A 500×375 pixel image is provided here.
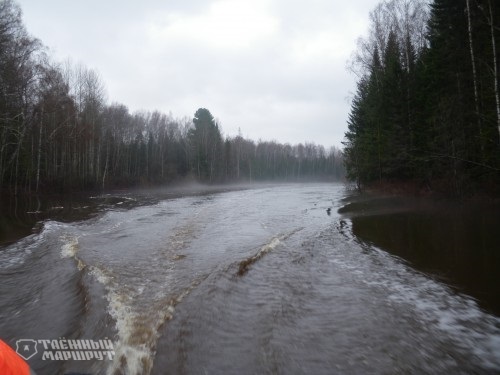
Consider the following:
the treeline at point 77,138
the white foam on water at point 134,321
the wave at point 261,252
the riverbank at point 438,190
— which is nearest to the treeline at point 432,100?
the riverbank at point 438,190

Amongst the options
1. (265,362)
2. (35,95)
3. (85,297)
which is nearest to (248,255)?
(85,297)

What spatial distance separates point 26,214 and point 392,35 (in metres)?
31.7

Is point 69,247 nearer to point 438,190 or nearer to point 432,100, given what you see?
point 438,190

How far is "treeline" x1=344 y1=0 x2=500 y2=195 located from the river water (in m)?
11.1

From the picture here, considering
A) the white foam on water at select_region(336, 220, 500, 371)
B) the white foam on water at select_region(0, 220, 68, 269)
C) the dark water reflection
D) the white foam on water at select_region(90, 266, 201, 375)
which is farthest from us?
the white foam on water at select_region(0, 220, 68, 269)

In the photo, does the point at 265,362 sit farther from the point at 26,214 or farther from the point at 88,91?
the point at 88,91

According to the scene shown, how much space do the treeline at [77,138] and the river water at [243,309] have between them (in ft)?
75.1

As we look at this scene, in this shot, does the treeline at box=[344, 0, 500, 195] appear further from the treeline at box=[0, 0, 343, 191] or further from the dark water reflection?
the treeline at box=[0, 0, 343, 191]

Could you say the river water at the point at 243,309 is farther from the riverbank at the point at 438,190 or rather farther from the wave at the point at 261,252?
the riverbank at the point at 438,190

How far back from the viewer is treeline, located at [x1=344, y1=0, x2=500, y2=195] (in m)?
16.4

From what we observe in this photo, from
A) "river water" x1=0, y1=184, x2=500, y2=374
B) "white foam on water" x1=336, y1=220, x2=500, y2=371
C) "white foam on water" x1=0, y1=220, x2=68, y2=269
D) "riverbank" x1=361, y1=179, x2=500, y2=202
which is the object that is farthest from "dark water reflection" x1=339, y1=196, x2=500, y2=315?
"white foam on water" x1=0, y1=220, x2=68, y2=269

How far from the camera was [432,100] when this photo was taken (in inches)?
926

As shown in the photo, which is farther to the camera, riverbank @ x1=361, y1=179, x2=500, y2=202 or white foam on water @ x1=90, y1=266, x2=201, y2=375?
riverbank @ x1=361, y1=179, x2=500, y2=202

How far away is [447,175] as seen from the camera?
19.6 metres
